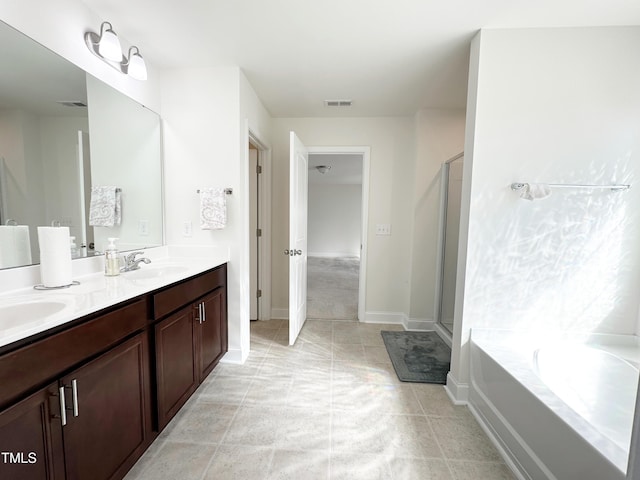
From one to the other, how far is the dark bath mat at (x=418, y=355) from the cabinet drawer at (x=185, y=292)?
1.60 metres

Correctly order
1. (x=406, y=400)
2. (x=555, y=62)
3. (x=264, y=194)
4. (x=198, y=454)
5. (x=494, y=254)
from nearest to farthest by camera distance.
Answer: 1. (x=198, y=454)
2. (x=555, y=62)
3. (x=494, y=254)
4. (x=406, y=400)
5. (x=264, y=194)

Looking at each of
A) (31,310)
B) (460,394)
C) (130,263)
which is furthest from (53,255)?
(460,394)

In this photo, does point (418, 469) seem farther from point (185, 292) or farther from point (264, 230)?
point (264, 230)

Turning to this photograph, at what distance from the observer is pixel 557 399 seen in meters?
1.19

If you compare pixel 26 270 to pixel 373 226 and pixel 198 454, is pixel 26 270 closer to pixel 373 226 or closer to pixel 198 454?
pixel 198 454

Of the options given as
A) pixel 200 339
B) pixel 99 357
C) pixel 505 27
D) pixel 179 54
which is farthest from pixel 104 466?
pixel 505 27

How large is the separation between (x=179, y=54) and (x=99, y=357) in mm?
2017

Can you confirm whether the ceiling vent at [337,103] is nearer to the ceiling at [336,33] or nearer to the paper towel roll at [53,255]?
the ceiling at [336,33]

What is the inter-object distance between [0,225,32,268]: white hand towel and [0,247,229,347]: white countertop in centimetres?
6

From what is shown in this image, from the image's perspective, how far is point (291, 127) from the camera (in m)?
3.11

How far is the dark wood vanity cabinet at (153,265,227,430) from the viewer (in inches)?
55.8

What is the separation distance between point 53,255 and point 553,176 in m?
2.75

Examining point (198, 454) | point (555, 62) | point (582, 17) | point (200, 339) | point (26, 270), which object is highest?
point (582, 17)

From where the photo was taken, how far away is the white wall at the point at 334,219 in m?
8.34
